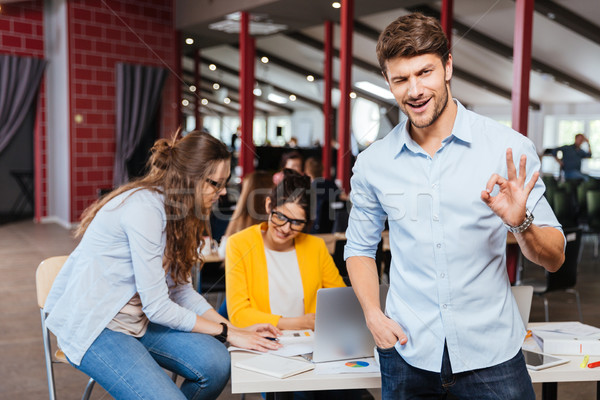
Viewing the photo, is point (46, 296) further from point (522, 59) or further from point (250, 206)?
point (522, 59)

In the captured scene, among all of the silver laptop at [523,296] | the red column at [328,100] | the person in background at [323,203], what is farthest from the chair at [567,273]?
the red column at [328,100]

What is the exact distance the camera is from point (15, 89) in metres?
8.75

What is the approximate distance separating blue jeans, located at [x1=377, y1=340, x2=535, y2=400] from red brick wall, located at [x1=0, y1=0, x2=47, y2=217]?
9070mm

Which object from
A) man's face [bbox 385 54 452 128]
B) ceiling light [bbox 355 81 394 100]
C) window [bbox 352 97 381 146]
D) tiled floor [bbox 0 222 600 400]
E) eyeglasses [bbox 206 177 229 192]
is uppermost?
ceiling light [bbox 355 81 394 100]

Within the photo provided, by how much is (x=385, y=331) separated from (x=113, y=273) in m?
1.00

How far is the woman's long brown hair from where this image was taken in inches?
78.5

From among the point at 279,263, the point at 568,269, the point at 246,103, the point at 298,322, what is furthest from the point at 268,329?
the point at 246,103

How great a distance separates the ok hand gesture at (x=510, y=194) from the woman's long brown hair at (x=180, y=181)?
1.11 m

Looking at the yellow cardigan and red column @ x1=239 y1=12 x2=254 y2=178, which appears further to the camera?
red column @ x1=239 y1=12 x2=254 y2=178

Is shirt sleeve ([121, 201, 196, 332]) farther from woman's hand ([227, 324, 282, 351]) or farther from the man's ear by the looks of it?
the man's ear

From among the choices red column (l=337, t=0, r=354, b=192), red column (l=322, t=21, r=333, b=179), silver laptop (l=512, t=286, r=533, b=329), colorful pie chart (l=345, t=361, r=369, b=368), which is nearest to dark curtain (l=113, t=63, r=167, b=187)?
red column (l=322, t=21, r=333, b=179)

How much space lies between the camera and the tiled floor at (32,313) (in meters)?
3.06

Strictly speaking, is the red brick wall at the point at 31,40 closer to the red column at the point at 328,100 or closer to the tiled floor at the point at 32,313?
the tiled floor at the point at 32,313

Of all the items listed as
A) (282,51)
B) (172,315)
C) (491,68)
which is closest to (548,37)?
(491,68)
